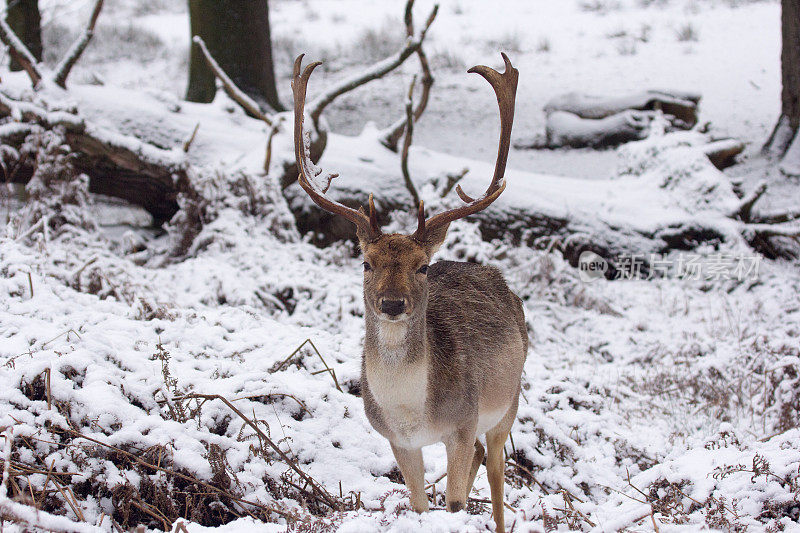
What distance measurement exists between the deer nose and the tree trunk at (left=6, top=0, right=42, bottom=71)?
1030 centimetres

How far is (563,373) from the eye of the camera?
5367 millimetres

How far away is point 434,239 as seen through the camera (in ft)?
10.7

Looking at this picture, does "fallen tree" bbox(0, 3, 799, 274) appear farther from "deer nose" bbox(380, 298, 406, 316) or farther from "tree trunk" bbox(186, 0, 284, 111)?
"deer nose" bbox(380, 298, 406, 316)

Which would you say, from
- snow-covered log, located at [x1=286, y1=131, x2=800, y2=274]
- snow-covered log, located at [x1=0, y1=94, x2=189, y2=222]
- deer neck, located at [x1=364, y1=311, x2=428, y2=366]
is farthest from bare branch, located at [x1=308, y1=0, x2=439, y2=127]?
deer neck, located at [x1=364, y1=311, x2=428, y2=366]

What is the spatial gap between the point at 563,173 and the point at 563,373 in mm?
6291

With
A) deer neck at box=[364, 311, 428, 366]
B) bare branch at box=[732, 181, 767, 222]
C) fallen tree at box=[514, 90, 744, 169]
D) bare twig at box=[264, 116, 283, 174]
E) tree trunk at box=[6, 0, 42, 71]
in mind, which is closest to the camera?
deer neck at box=[364, 311, 428, 366]

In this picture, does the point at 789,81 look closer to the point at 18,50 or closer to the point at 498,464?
the point at 498,464

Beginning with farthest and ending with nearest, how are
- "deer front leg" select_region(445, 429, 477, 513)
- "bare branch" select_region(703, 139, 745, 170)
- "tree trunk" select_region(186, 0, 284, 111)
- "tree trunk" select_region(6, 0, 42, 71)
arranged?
1. "tree trunk" select_region(6, 0, 42, 71)
2. "bare branch" select_region(703, 139, 745, 170)
3. "tree trunk" select_region(186, 0, 284, 111)
4. "deer front leg" select_region(445, 429, 477, 513)

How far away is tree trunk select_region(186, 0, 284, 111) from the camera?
9812 mm

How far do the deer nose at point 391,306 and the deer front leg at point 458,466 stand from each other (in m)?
0.74

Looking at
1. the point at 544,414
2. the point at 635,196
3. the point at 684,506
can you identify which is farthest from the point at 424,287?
the point at 635,196

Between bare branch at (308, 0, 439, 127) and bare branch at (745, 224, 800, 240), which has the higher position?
bare branch at (308, 0, 439, 127)

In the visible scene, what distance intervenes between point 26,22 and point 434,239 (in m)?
10.3

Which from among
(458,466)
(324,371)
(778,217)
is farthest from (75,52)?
(778,217)
